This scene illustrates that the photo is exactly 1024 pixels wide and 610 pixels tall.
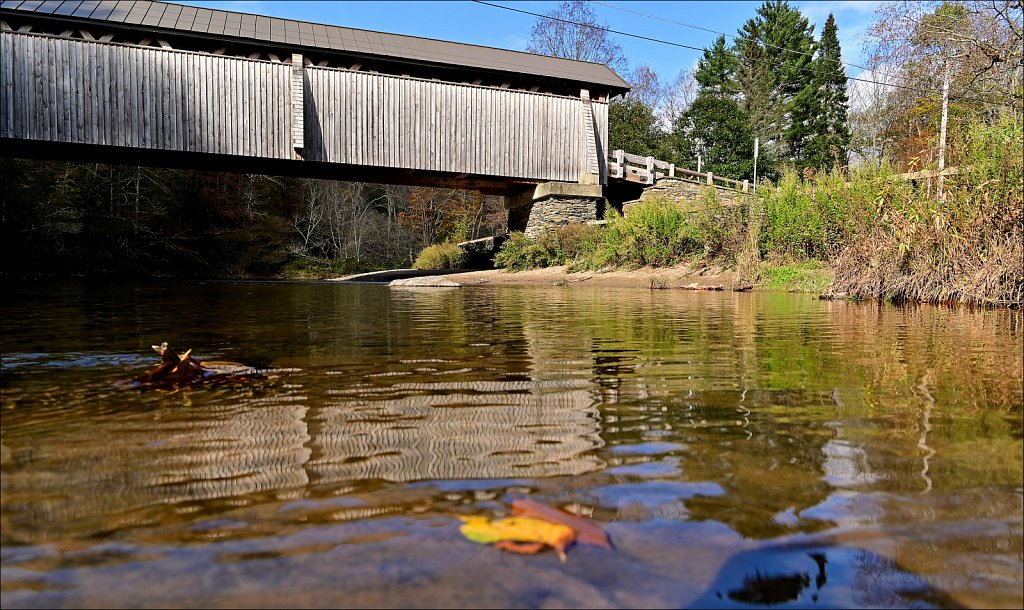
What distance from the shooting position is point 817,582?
3.34 feet

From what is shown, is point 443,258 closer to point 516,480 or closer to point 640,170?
point 640,170

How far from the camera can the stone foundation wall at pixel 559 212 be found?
20.9 meters

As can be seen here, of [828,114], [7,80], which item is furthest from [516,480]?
[828,114]

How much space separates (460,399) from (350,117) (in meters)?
17.8

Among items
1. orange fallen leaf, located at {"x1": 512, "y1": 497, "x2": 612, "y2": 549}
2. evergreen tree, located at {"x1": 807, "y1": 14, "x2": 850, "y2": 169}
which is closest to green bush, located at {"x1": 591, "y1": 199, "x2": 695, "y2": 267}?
orange fallen leaf, located at {"x1": 512, "y1": 497, "x2": 612, "y2": 549}

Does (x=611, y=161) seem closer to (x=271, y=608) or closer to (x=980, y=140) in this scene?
(x=980, y=140)

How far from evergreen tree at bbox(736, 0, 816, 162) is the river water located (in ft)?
137

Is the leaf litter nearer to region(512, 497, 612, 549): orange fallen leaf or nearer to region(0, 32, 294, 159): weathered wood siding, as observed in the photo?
region(512, 497, 612, 549): orange fallen leaf

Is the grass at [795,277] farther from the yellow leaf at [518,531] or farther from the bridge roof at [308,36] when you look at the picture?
the bridge roof at [308,36]

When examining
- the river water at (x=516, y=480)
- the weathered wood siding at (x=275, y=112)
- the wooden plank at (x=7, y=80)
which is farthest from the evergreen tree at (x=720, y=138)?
the river water at (x=516, y=480)

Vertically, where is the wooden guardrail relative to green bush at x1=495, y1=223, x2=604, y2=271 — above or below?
above

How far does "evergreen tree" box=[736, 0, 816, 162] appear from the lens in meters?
40.3

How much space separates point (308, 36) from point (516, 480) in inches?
804

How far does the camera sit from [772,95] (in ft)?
137
